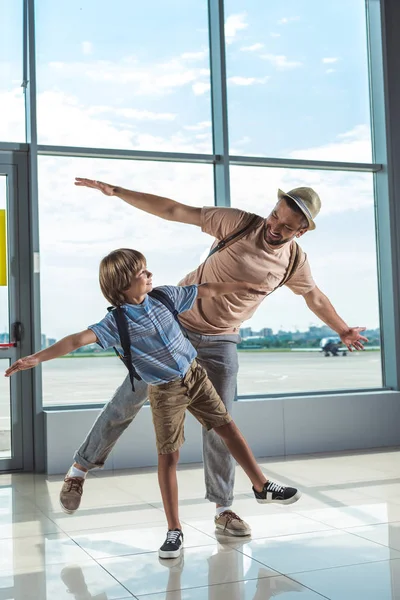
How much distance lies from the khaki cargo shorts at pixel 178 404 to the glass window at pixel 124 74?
2725 millimetres

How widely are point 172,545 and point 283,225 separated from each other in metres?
1.28

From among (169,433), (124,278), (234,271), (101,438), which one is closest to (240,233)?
(234,271)

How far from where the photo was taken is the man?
3.02 meters

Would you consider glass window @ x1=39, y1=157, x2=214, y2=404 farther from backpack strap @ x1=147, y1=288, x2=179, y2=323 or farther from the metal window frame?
backpack strap @ x1=147, y1=288, x2=179, y2=323

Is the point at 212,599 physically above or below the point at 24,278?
below

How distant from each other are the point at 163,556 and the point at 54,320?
2.54 meters

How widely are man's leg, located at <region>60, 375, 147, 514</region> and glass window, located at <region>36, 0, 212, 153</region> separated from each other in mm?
2580

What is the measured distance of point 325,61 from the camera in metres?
5.91

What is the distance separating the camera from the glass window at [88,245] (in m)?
5.09

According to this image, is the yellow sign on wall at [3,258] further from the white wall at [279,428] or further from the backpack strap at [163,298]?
the backpack strap at [163,298]

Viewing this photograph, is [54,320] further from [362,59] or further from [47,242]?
[362,59]

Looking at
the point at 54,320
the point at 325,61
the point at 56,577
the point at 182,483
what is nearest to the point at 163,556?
the point at 56,577

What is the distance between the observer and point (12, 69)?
201 inches

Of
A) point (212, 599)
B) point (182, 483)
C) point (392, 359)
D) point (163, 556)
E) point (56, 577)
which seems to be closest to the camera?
point (212, 599)
